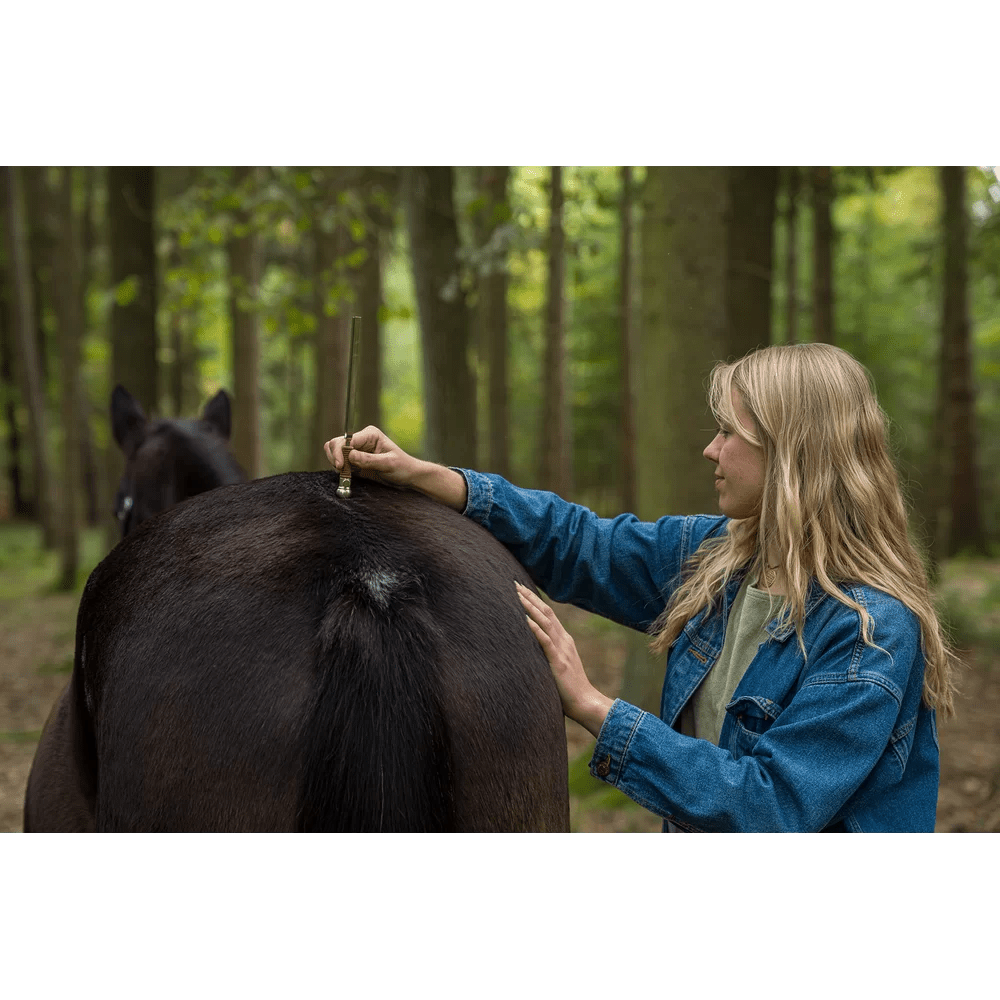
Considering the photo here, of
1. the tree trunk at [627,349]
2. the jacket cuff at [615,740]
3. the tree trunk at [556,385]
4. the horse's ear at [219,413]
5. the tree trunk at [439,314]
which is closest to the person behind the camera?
the jacket cuff at [615,740]

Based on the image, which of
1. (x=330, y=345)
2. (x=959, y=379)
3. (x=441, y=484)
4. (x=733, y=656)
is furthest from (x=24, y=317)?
(x=733, y=656)

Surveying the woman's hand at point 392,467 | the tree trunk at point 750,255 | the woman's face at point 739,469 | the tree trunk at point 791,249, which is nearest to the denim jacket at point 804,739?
the woman's face at point 739,469

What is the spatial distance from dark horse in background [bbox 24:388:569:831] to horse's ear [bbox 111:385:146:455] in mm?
2625

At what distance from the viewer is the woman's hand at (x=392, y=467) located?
99.4 inches

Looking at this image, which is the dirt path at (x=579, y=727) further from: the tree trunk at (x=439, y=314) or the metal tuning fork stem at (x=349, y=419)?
the metal tuning fork stem at (x=349, y=419)

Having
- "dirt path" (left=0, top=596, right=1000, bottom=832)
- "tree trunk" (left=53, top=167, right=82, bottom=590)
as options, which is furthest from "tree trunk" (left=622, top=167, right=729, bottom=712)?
"tree trunk" (left=53, top=167, right=82, bottom=590)

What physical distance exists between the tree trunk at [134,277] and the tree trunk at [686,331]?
593cm

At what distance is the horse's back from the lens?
1.75m

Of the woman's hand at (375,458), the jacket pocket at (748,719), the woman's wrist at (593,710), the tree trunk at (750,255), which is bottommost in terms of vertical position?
the jacket pocket at (748,719)

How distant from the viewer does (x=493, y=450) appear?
1409 centimetres

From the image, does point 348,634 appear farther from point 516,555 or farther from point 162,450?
point 162,450

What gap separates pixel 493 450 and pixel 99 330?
14177 mm

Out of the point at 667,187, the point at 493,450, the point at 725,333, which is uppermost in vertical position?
the point at 667,187

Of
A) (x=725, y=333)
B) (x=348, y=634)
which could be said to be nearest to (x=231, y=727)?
(x=348, y=634)
